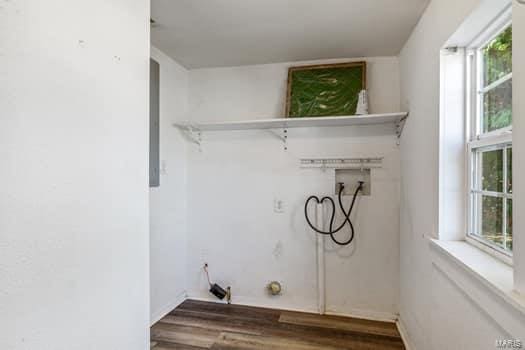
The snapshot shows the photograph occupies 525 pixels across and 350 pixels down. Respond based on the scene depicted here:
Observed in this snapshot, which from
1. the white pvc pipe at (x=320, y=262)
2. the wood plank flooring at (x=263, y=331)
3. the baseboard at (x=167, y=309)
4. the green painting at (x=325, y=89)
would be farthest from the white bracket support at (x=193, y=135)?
the wood plank flooring at (x=263, y=331)

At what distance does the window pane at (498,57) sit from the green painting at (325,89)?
122 centimetres

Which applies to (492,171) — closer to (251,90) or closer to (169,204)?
(251,90)

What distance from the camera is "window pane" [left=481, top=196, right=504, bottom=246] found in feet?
4.34

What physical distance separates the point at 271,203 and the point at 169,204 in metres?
0.99

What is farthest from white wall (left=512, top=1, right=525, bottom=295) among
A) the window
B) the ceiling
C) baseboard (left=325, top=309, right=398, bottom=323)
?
baseboard (left=325, top=309, right=398, bottom=323)

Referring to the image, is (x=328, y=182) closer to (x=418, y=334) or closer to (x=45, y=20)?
(x=418, y=334)

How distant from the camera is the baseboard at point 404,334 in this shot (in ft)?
7.13

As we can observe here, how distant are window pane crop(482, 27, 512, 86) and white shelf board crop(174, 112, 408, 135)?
33.0 inches

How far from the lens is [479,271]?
3.81 ft

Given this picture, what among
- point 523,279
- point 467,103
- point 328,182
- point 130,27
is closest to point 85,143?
point 130,27

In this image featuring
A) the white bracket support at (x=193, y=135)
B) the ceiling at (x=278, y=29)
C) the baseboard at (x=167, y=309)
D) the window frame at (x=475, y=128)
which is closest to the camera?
the window frame at (x=475, y=128)

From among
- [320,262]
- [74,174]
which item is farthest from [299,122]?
[74,174]

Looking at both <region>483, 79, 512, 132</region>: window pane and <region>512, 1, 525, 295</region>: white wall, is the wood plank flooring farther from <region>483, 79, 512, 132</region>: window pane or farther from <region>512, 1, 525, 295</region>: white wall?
<region>483, 79, 512, 132</region>: window pane

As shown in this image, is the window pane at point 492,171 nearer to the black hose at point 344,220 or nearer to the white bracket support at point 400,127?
the white bracket support at point 400,127
